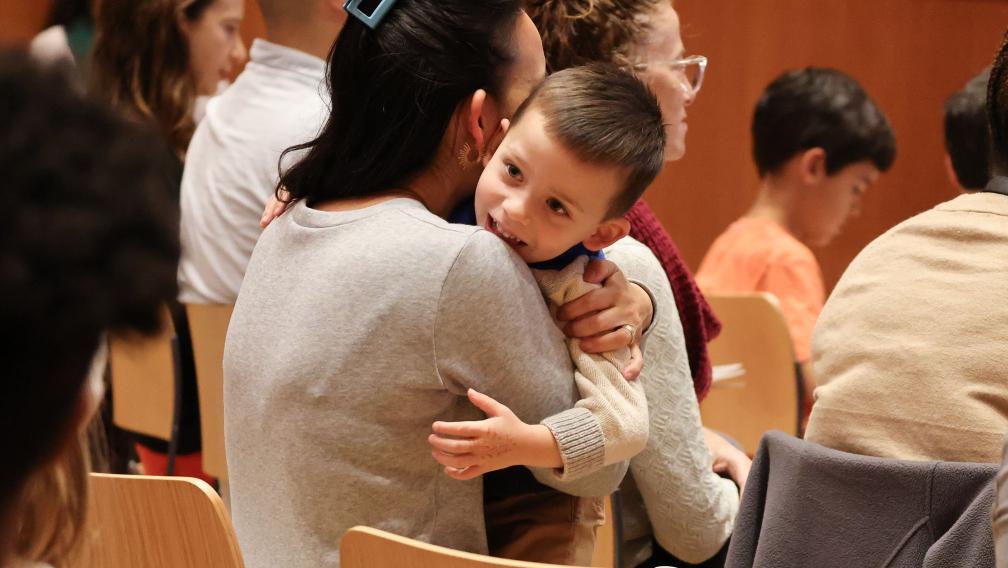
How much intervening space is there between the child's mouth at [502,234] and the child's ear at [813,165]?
241cm

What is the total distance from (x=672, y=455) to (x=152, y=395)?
5.00 feet

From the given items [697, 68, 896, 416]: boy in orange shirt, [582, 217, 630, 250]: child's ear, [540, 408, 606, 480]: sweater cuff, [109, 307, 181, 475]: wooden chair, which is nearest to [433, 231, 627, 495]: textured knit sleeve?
[540, 408, 606, 480]: sweater cuff

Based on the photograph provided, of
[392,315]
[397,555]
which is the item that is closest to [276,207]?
[392,315]

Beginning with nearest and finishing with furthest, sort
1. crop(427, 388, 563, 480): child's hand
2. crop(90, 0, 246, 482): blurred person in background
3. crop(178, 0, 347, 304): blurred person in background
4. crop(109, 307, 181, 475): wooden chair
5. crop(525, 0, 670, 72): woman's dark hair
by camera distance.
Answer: crop(427, 388, 563, 480): child's hand → crop(525, 0, 670, 72): woman's dark hair → crop(178, 0, 347, 304): blurred person in background → crop(109, 307, 181, 475): wooden chair → crop(90, 0, 246, 482): blurred person in background

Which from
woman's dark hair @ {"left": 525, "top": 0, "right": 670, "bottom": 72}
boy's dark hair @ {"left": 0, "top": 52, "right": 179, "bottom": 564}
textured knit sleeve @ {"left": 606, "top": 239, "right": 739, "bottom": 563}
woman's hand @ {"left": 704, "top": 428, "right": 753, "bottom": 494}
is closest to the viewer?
boy's dark hair @ {"left": 0, "top": 52, "right": 179, "bottom": 564}

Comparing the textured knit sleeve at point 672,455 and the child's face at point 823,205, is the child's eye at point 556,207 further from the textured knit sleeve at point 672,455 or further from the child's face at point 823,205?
the child's face at point 823,205

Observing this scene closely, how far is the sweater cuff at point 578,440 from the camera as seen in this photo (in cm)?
129

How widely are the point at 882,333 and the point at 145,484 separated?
0.87 m

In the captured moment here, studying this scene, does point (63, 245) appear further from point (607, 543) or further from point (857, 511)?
point (607, 543)

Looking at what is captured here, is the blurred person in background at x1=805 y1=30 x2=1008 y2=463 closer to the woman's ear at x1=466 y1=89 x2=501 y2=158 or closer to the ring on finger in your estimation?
the ring on finger

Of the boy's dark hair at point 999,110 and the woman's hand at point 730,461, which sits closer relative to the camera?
the boy's dark hair at point 999,110

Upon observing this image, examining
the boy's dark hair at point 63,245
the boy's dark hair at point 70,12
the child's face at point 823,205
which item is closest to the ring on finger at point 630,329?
the boy's dark hair at point 63,245

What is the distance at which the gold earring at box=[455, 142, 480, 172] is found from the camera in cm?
145

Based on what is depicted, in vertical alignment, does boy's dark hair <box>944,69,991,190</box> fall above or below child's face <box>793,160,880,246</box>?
above
